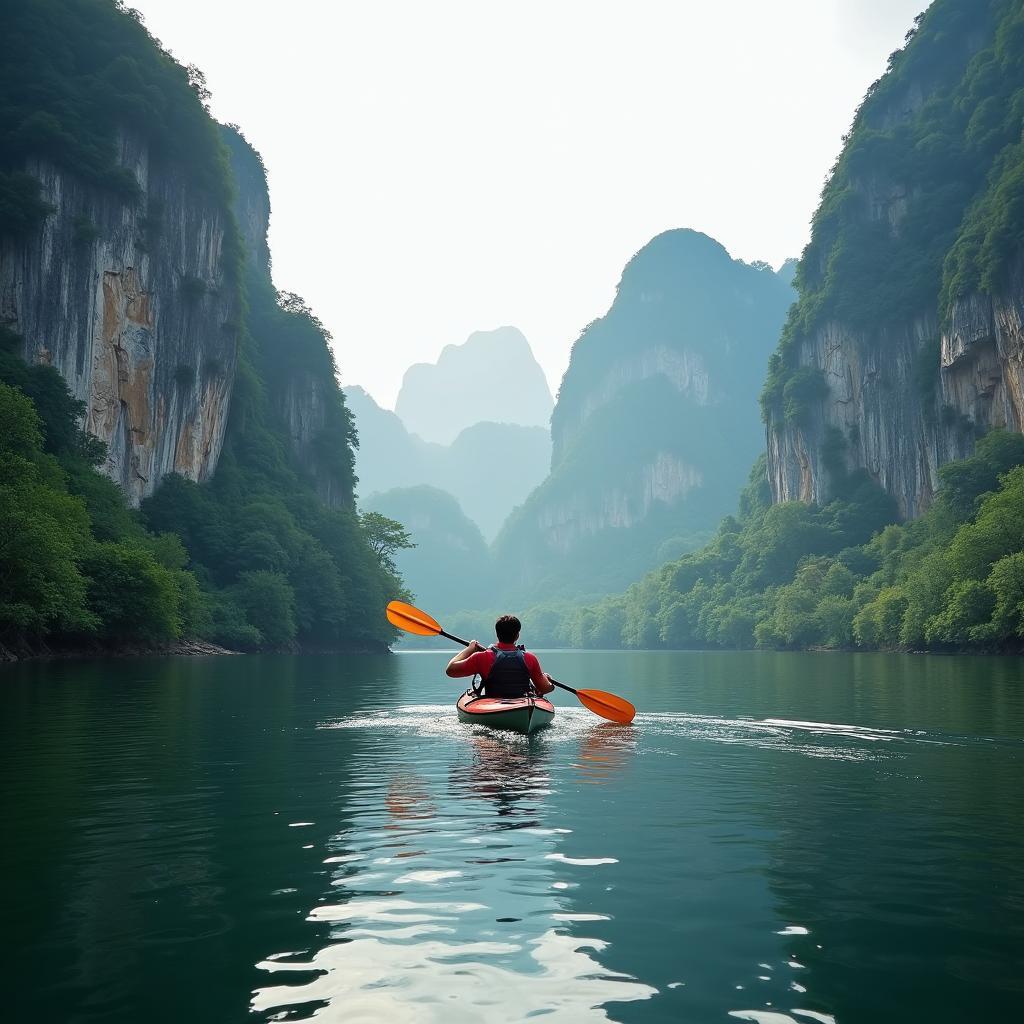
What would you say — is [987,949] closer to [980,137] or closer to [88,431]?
[88,431]

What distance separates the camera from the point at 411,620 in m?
19.3

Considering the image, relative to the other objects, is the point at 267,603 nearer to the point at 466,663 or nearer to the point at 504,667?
the point at 466,663

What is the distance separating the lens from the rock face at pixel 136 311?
171ft

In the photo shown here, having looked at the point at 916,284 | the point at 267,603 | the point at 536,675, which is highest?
the point at 916,284

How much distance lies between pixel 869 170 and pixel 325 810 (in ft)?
347

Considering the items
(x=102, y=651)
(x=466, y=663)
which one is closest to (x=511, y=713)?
(x=466, y=663)

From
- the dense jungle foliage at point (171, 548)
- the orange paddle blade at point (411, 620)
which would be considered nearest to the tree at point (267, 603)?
the dense jungle foliage at point (171, 548)

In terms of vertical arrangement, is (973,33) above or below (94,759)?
above

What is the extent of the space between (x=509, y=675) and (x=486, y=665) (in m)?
0.44

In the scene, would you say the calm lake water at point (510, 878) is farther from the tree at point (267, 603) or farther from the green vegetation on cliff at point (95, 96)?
the green vegetation on cliff at point (95, 96)

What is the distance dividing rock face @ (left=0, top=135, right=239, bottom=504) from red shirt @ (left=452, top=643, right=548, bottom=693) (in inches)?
1786

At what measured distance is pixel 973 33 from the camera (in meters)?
97.4

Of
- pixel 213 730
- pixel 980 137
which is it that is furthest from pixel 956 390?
pixel 213 730

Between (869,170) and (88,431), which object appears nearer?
(88,431)
